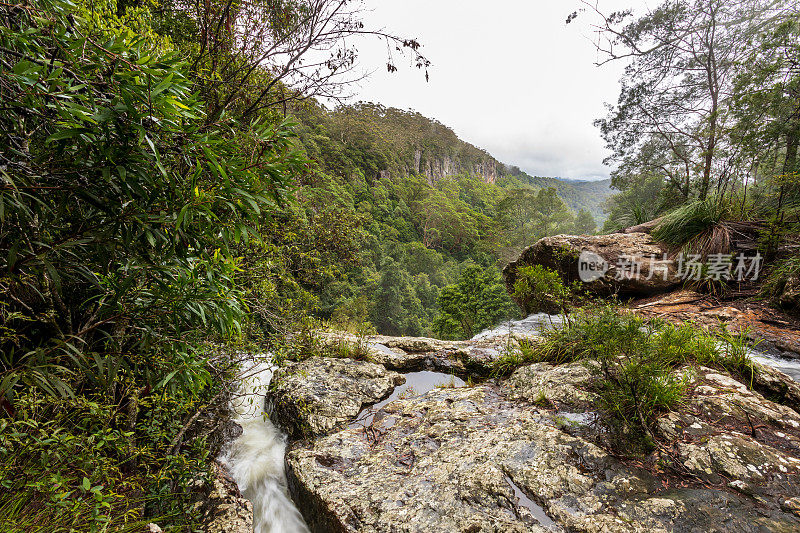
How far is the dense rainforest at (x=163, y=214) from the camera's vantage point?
3.63 ft

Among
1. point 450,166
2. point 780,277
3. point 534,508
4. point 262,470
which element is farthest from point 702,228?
point 450,166

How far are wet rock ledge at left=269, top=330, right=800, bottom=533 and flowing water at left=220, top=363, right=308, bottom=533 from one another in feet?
0.68

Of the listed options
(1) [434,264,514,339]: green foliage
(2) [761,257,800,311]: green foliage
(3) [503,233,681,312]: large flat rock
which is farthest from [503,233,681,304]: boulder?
(1) [434,264,514,339]: green foliage

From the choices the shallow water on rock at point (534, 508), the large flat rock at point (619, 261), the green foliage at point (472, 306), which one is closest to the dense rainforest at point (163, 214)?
the large flat rock at point (619, 261)

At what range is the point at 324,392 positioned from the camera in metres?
4.08

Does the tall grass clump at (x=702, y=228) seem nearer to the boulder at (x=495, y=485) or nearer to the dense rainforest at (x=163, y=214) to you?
the dense rainforest at (x=163, y=214)

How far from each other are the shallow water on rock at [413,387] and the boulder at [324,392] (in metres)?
0.09

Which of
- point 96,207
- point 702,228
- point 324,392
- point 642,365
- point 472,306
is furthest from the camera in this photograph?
point 472,306

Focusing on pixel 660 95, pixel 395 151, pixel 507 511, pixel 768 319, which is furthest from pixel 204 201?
pixel 395 151

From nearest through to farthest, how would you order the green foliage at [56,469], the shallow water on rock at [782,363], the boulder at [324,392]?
the green foliage at [56,469], the shallow water on rock at [782,363], the boulder at [324,392]

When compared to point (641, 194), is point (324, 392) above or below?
below

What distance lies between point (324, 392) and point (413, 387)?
1.46 metres

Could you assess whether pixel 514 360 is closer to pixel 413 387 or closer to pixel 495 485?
pixel 413 387

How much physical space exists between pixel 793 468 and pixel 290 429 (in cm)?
476
